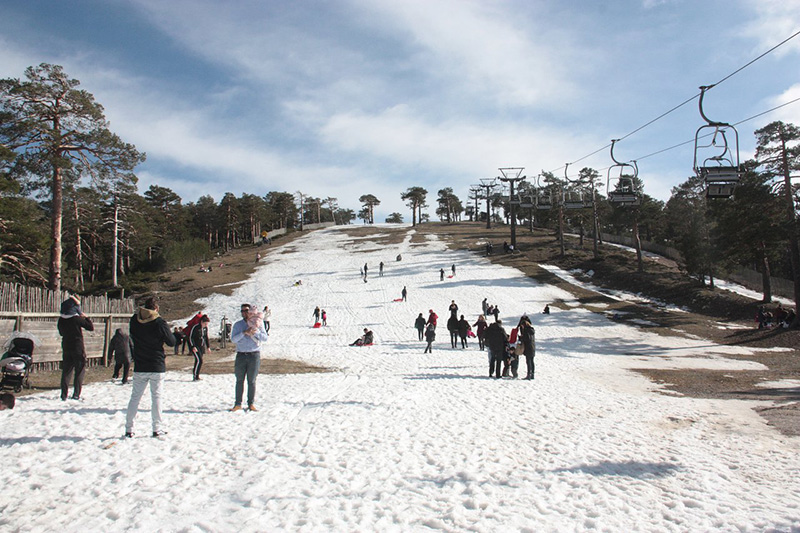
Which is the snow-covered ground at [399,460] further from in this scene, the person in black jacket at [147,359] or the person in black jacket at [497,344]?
the person in black jacket at [497,344]

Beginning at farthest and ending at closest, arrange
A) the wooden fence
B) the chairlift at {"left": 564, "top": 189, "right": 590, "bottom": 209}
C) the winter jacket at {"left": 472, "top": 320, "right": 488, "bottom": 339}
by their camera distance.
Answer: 1. the chairlift at {"left": 564, "top": 189, "right": 590, "bottom": 209}
2. the winter jacket at {"left": 472, "top": 320, "right": 488, "bottom": 339}
3. the wooden fence

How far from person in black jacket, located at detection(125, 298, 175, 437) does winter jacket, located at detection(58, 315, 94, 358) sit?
2351 millimetres

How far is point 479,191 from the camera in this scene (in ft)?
328

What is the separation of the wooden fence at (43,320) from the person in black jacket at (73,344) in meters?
2.18

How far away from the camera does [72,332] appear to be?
27.7ft

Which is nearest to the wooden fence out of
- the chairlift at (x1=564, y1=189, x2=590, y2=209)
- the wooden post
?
the wooden post

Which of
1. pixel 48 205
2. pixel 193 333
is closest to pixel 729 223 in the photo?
pixel 193 333

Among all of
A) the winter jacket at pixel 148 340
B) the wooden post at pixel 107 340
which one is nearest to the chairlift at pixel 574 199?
the wooden post at pixel 107 340

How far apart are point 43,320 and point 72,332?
543 centimetres

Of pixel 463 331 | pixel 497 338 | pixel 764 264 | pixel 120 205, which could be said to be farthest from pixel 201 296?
pixel 764 264

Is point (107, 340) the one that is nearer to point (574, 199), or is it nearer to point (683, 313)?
point (574, 199)

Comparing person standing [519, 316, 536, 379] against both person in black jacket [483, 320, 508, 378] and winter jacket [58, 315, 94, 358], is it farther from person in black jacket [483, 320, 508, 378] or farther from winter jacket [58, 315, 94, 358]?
winter jacket [58, 315, 94, 358]

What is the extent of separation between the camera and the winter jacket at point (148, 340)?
668cm

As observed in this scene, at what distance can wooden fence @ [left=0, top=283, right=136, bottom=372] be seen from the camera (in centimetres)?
1122
